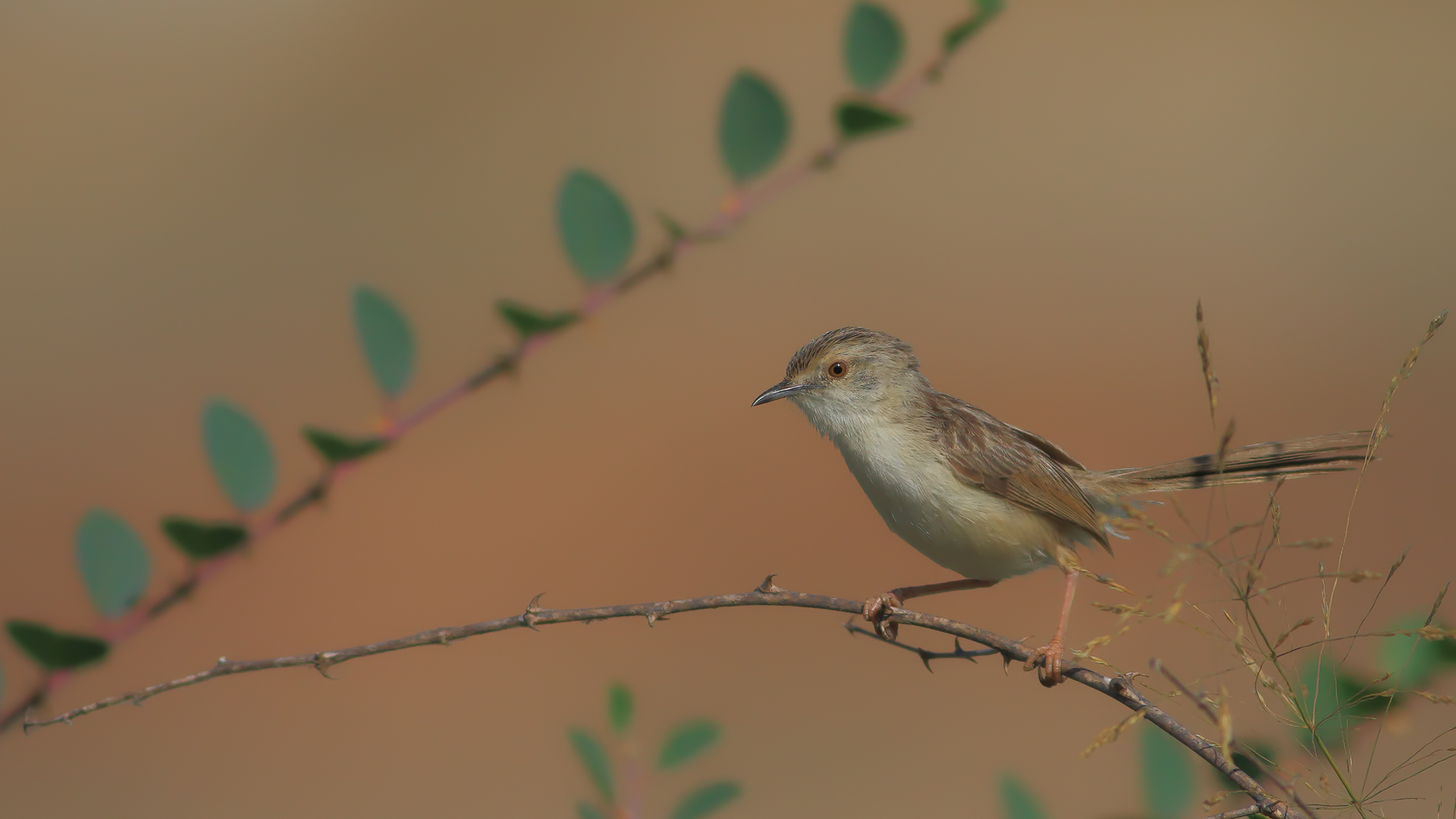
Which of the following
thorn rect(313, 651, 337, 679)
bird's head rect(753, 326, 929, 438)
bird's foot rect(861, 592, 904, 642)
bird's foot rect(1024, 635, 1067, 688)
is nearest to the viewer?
thorn rect(313, 651, 337, 679)

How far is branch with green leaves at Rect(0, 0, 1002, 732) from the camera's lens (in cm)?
135

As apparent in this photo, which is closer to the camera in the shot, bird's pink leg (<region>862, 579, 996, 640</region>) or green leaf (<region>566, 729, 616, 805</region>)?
green leaf (<region>566, 729, 616, 805</region>)

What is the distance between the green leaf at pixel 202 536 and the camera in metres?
1.33

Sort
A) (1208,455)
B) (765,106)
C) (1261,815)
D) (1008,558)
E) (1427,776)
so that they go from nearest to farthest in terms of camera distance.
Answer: (1261,815) → (765,106) → (1008,558) → (1208,455) → (1427,776)

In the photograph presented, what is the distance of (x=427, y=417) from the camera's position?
1414 mm

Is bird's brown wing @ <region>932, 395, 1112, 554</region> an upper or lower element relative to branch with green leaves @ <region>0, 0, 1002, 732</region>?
upper

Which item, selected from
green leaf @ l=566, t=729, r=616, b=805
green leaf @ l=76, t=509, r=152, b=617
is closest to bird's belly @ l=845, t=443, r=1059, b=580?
green leaf @ l=566, t=729, r=616, b=805

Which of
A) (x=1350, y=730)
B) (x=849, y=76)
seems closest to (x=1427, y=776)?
(x=1350, y=730)

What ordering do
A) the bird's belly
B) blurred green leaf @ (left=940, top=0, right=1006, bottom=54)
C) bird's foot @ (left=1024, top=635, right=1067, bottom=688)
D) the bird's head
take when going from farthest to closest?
the bird's head
the bird's belly
bird's foot @ (left=1024, top=635, right=1067, bottom=688)
blurred green leaf @ (left=940, top=0, right=1006, bottom=54)

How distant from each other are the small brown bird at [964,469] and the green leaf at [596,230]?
6.64 ft

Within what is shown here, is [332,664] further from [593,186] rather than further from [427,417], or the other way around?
[593,186]

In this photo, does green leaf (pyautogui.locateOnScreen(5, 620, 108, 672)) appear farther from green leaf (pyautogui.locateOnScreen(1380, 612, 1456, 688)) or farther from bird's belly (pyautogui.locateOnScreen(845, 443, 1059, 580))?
bird's belly (pyautogui.locateOnScreen(845, 443, 1059, 580))

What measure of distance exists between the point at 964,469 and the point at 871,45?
7.54ft

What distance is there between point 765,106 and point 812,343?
2649 mm
